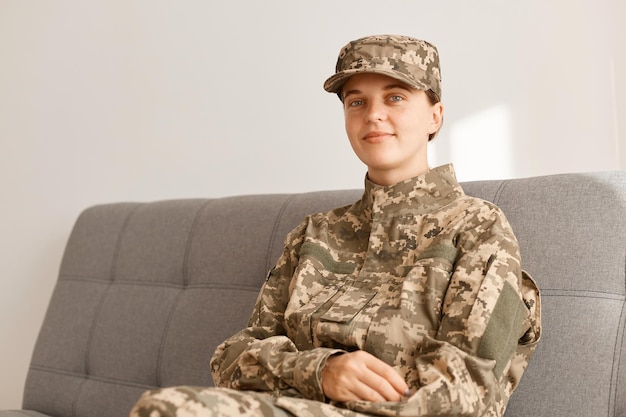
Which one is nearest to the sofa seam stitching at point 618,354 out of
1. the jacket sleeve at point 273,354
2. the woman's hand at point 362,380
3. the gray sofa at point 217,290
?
the gray sofa at point 217,290

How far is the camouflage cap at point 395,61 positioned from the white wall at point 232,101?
749 millimetres

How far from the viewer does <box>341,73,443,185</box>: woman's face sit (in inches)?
69.0

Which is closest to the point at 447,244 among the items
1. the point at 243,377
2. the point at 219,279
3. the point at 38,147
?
the point at 243,377

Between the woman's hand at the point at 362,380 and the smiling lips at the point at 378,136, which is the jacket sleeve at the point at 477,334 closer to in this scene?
the woman's hand at the point at 362,380

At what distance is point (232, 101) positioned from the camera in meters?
2.90

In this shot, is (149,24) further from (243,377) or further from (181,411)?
(181,411)

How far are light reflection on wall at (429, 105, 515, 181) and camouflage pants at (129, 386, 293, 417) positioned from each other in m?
1.35

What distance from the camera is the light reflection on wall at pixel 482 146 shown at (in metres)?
2.48

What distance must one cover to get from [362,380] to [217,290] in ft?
2.91

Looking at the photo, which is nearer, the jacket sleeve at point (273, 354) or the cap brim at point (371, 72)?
the jacket sleeve at point (273, 354)

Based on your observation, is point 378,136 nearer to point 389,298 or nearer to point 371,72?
point 371,72

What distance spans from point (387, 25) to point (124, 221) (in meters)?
0.97

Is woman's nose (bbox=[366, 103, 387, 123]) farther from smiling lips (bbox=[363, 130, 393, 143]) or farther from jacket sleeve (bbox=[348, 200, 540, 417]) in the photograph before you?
jacket sleeve (bbox=[348, 200, 540, 417])

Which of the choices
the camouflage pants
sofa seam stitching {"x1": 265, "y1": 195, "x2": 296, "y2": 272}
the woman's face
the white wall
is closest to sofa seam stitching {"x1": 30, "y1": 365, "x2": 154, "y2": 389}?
sofa seam stitching {"x1": 265, "y1": 195, "x2": 296, "y2": 272}
